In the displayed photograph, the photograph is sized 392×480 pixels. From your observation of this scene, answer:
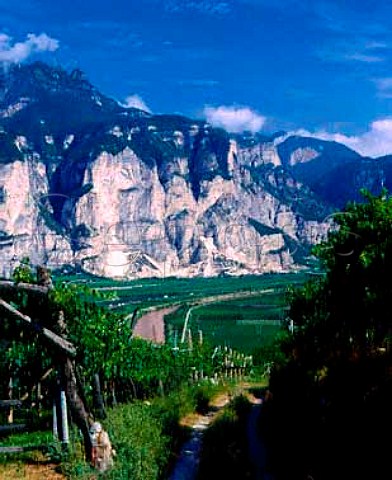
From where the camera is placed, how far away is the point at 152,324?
6775 centimetres

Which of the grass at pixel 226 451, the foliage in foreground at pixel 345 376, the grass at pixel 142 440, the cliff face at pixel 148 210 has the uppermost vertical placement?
the cliff face at pixel 148 210

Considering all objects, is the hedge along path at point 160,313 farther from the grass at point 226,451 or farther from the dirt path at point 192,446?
the grass at point 226,451

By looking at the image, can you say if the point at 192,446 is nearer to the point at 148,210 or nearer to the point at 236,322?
the point at 236,322

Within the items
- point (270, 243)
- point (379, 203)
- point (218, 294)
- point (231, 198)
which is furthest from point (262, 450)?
point (231, 198)

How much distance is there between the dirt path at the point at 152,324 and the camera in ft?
191

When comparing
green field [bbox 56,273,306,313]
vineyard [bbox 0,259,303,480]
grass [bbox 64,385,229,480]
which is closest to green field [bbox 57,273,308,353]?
green field [bbox 56,273,306,313]

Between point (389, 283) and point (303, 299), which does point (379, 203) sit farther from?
point (303, 299)

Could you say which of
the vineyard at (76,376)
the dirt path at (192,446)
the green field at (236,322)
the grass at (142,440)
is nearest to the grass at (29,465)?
the vineyard at (76,376)

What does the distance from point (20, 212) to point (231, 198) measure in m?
59.9

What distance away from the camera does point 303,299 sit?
20.0 metres

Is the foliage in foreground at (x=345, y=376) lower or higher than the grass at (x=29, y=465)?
higher

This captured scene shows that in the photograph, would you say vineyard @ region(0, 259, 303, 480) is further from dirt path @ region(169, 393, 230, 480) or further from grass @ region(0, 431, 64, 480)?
Answer: dirt path @ region(169, 393, 230, 480)

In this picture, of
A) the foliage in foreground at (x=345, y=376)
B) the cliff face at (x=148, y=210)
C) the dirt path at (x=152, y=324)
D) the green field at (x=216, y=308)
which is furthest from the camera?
the cliff face at (x=148, y=210)

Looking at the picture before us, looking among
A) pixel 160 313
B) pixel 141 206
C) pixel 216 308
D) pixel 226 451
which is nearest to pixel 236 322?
pixel 160 313
